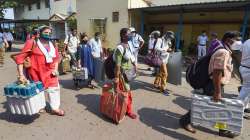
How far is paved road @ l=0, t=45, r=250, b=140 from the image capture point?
4.16m

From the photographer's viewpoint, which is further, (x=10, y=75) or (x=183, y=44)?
(x=183, y=44)

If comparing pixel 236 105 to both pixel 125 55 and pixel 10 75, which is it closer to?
pixel 125 55

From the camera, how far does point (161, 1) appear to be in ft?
50.1

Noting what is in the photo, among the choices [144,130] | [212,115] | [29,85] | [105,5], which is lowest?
[144,130]

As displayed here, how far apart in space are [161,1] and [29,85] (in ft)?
41.2

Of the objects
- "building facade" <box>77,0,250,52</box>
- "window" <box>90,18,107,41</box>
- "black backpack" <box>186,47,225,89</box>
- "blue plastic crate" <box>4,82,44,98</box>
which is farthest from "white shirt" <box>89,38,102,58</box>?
"window" <box>90,18,107,41</box>

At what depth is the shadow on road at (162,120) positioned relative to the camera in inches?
168

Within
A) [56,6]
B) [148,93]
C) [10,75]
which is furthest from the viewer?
[56,6]

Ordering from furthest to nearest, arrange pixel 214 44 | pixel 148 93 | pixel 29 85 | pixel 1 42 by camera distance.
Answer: pixel 1 42 → pixel 148 93 → pixel 29 85 → pixel 214 44

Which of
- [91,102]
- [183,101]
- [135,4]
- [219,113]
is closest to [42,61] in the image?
[91,102]

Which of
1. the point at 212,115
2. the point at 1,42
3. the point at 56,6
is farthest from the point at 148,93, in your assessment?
the point at 56,6

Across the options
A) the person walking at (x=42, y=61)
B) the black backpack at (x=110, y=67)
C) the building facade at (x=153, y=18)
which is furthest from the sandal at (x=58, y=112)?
the building facade at (x=153, y=18)

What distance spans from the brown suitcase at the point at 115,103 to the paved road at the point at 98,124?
5.9 inches

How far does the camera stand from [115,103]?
14.9 feet
